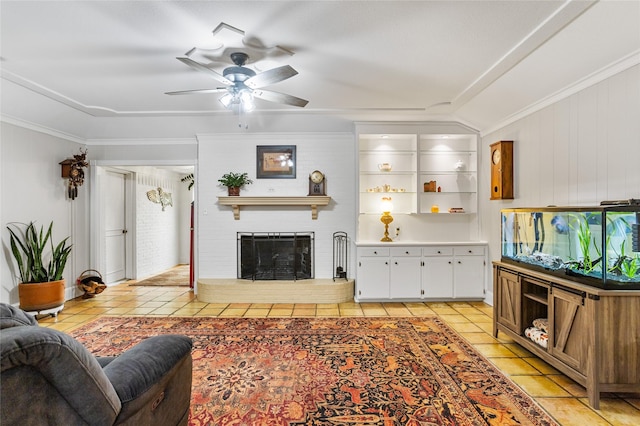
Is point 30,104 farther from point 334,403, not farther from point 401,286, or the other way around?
point 401,286

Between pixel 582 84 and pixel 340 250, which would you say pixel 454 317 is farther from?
pixel 582 84

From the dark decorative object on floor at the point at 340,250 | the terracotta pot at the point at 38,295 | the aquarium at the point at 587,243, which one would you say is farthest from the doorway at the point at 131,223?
the aquarium at the point at 587,243

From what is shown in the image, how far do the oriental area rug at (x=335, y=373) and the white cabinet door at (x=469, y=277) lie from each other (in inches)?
41.0

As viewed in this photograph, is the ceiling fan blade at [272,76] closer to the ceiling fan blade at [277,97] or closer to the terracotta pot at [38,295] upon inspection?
the ceiling fan blade at [277,97]

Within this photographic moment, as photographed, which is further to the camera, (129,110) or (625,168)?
(129,110)

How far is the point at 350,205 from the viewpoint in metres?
5.11

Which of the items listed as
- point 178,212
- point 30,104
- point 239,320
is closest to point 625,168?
point 239,320

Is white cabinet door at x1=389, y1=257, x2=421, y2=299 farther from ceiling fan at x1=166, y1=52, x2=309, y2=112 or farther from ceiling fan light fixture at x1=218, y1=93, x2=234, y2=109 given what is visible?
ceiling fan light fixture at x1=218, y1=93, x2=234, y2=109

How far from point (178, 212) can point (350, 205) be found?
16.8ft

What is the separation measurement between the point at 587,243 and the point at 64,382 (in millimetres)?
2980

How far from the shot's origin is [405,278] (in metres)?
4.61

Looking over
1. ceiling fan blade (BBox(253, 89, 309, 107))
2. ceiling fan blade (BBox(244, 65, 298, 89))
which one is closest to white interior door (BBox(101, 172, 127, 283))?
ceiling fan blade (BBox(253, 89, 309, 107))

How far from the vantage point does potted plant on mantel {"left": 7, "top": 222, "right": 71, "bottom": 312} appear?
386cm

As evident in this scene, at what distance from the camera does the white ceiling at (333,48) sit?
219cm
